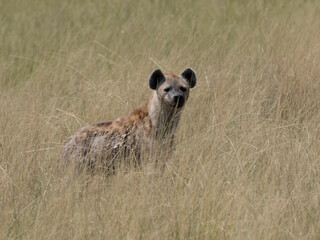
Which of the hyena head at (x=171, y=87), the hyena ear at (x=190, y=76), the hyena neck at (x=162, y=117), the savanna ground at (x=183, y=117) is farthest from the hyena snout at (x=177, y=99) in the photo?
the hyena ear at (x=190, y=76)

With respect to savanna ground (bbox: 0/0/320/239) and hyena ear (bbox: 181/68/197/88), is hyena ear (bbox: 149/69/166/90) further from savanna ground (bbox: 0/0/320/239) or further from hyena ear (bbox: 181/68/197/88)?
savanna ground (bbox: 0/0/320/239)

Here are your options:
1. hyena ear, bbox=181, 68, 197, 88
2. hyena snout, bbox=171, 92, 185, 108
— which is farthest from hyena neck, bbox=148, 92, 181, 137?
hyena ear, bbox=181, 68, 197, 88

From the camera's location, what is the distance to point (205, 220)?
446 cm

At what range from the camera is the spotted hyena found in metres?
5.68

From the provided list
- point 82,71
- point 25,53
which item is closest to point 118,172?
point 82,71

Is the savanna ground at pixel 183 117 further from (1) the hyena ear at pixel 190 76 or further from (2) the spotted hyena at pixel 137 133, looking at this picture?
(1) the hyena ear at pixel 190 76

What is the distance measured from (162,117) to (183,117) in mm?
540

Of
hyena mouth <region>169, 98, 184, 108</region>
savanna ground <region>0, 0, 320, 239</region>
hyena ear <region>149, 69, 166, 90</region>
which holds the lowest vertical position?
savanna ground <region>0, 0, 320, 239</region>

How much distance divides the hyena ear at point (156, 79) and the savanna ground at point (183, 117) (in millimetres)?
425

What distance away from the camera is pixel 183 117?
6469 millimetres

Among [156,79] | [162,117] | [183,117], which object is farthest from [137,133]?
[183,117]

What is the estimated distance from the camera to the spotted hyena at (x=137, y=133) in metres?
5.68

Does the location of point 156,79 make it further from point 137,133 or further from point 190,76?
point 137,133

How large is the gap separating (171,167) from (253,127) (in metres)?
0.98
